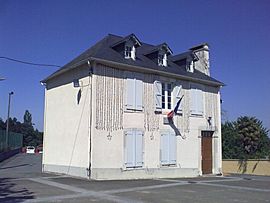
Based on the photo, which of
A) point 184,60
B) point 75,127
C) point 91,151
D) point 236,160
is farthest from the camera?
point 236,160

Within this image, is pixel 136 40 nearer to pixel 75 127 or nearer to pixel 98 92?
pixel 98 92

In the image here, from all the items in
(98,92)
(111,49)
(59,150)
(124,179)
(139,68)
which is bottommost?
(124,179)

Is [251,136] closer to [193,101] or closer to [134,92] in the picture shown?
[193,101]

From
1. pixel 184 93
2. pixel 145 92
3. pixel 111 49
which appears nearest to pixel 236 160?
pixel 184 93

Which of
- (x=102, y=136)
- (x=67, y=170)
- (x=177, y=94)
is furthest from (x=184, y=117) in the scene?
(x=67, y=170)

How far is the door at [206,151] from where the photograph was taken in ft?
70.5

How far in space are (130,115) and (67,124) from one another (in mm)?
3569

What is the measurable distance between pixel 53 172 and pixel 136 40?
868cm

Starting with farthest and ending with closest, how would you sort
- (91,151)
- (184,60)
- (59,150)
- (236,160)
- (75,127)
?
(236,160) < (184,60) < (59,150) < (75,127) < (91,151)

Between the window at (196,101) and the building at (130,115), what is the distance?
0.06 meters

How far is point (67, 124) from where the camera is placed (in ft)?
61.1

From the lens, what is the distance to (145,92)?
60.8 ft

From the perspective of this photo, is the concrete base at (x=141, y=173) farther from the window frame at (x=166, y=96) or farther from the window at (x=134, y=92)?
the window frame at (x=166, y=96)

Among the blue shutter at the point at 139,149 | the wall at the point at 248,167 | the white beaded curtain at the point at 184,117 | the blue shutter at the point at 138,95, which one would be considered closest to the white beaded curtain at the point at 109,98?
the blue shutter at the point at 138,95
